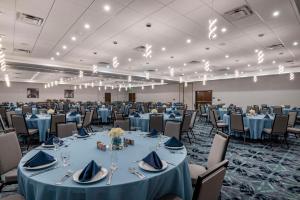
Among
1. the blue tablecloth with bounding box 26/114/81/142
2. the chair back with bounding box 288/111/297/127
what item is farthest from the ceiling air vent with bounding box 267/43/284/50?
the blue tablecloth with bounding box 26/114/81/142

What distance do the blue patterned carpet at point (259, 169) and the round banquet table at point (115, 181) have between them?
1.49 metres

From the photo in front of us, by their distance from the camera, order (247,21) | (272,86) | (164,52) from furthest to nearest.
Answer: (272,86) < (164,52) < (247,21)

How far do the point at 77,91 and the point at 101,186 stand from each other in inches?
1074

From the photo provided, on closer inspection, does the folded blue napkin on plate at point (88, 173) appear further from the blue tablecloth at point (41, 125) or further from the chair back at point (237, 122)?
the chair back at point (237, 122)

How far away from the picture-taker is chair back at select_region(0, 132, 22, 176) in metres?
2.41

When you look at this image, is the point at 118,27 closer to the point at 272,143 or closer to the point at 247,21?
the point at 247,21

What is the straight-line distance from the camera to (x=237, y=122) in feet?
20.0

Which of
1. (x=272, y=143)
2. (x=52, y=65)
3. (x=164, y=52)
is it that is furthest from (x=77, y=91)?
(x=272, y=143)

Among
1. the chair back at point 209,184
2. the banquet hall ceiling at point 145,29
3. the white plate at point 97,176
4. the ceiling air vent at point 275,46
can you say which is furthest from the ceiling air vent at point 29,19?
the ceiling air vent at point 275,46

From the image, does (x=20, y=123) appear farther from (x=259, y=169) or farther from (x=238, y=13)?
(x=238, y=13)

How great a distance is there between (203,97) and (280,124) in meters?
13.7

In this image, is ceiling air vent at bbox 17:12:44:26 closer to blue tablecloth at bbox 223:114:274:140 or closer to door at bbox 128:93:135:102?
blue tablecloth at bbox 223:114:274:140

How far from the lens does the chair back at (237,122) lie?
6002 mm

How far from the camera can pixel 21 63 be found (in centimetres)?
948
